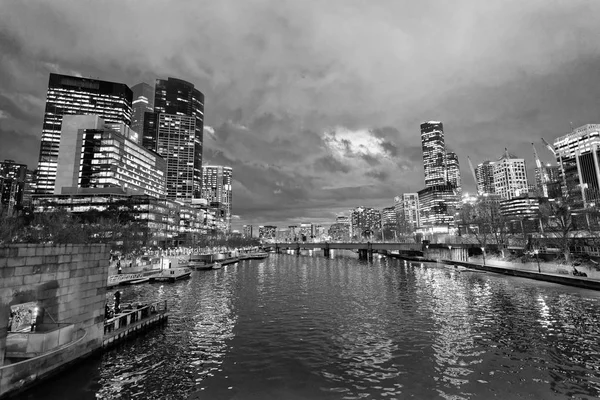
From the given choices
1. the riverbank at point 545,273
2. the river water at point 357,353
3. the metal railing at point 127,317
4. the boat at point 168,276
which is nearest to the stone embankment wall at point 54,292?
the river water at point 357,353

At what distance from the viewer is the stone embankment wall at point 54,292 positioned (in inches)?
768

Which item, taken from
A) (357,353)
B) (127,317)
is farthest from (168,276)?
(357,353)

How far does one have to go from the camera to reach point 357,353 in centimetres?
2747

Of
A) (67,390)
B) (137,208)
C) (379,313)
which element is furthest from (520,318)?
(137,208)

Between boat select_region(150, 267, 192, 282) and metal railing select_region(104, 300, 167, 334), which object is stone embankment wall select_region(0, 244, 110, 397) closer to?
metal railing select_region(104, 300, 167, 334)

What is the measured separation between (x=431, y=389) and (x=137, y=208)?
204714 mm

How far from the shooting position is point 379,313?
42.1 meters

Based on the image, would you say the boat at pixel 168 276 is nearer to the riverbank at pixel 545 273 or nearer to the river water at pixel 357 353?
the river water at pixel 357 353

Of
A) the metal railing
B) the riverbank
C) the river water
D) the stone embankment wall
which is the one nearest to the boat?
the river water

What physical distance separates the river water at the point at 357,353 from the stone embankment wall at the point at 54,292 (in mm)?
1416

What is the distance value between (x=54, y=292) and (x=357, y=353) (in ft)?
82.6

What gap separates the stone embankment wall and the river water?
1416 millimetres

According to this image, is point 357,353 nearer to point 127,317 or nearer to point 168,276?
point 127,317

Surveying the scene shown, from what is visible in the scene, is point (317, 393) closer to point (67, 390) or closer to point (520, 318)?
point (67, 390)
